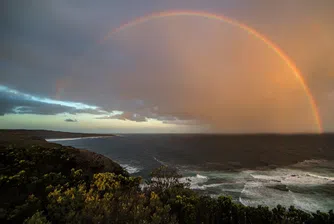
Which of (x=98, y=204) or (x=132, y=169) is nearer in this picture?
(x=98, y=204)

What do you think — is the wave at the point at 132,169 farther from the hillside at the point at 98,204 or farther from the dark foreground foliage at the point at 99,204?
the dark foreground foliage at the point at 99,204

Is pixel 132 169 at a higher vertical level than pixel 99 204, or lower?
lower

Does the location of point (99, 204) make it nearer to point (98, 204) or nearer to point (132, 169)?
point (98, 204)

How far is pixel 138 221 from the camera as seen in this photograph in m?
7.43

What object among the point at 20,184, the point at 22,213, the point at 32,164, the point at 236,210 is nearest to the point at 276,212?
the point at 236,210

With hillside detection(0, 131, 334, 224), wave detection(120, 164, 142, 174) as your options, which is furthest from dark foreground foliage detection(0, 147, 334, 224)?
wave detection(120, 164, 142, 174)

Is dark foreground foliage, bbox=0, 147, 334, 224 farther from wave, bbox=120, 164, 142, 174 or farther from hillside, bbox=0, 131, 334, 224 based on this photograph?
wave, bbox=120, 164, 142, 174

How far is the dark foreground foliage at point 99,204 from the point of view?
7.86 m

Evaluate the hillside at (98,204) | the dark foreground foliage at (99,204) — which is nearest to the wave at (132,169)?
the hillside at (98,204)

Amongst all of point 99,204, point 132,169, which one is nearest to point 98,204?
point 99,204

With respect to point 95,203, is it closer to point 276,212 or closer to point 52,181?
point 52,181

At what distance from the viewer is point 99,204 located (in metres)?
8.15

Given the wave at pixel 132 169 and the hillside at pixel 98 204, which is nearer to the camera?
the hillside at pixel 98 204

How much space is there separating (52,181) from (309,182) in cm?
4981
